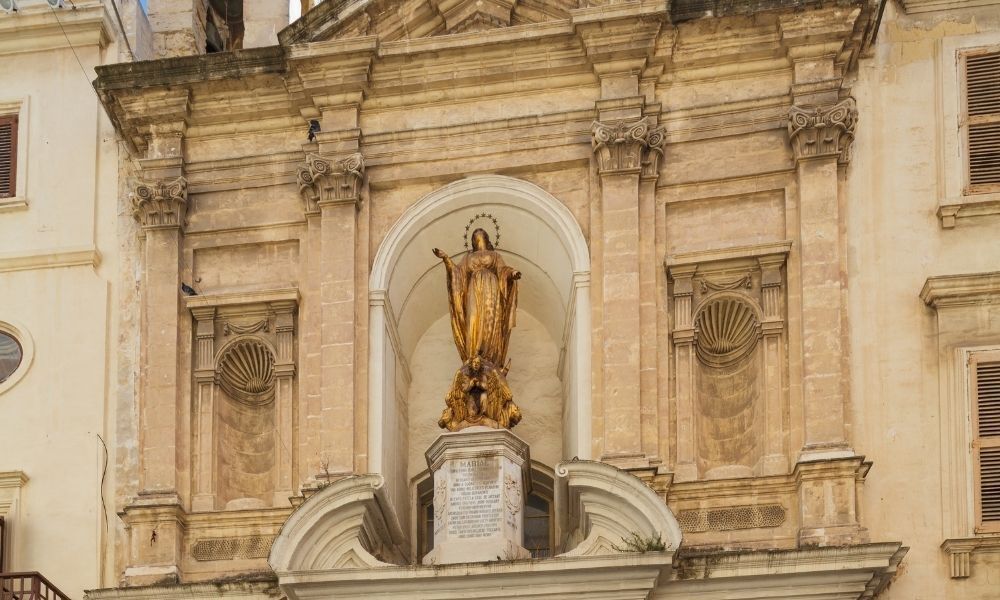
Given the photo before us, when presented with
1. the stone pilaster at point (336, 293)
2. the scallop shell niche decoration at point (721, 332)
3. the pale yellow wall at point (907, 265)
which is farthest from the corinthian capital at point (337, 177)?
the pale yellow wall at point (907, 265)

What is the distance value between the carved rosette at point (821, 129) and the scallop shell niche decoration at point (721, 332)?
4.73 ft

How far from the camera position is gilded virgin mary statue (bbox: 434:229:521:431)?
62.7ft

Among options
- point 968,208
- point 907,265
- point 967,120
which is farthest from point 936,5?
point 907,265

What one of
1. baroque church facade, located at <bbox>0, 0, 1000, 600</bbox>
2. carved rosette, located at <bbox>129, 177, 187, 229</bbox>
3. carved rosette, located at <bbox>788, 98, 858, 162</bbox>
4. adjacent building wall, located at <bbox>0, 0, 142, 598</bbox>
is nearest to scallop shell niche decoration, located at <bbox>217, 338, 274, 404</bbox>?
baroque church facade, located at <bbox>0, 0, 1000, 600</bbox>

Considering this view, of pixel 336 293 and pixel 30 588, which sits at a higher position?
pixel 336 293

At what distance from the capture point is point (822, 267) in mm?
18938

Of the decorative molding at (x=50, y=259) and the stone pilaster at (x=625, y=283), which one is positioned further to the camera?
the decorative molding at (x=50, y=259)

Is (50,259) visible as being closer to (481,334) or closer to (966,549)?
(481,334)

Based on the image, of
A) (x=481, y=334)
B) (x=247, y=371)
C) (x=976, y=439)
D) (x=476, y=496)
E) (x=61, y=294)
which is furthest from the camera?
(x=61, y=294)

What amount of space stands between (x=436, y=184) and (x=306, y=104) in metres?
1.46

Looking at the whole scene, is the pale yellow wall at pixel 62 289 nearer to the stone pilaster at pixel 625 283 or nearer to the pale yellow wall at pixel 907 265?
the stone pilaster at pixel 625 283

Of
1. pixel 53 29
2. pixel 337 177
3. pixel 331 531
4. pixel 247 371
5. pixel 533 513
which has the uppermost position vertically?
pixel 53 29

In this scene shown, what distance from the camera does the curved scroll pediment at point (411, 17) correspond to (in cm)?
2030

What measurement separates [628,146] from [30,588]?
6396 millimetres
